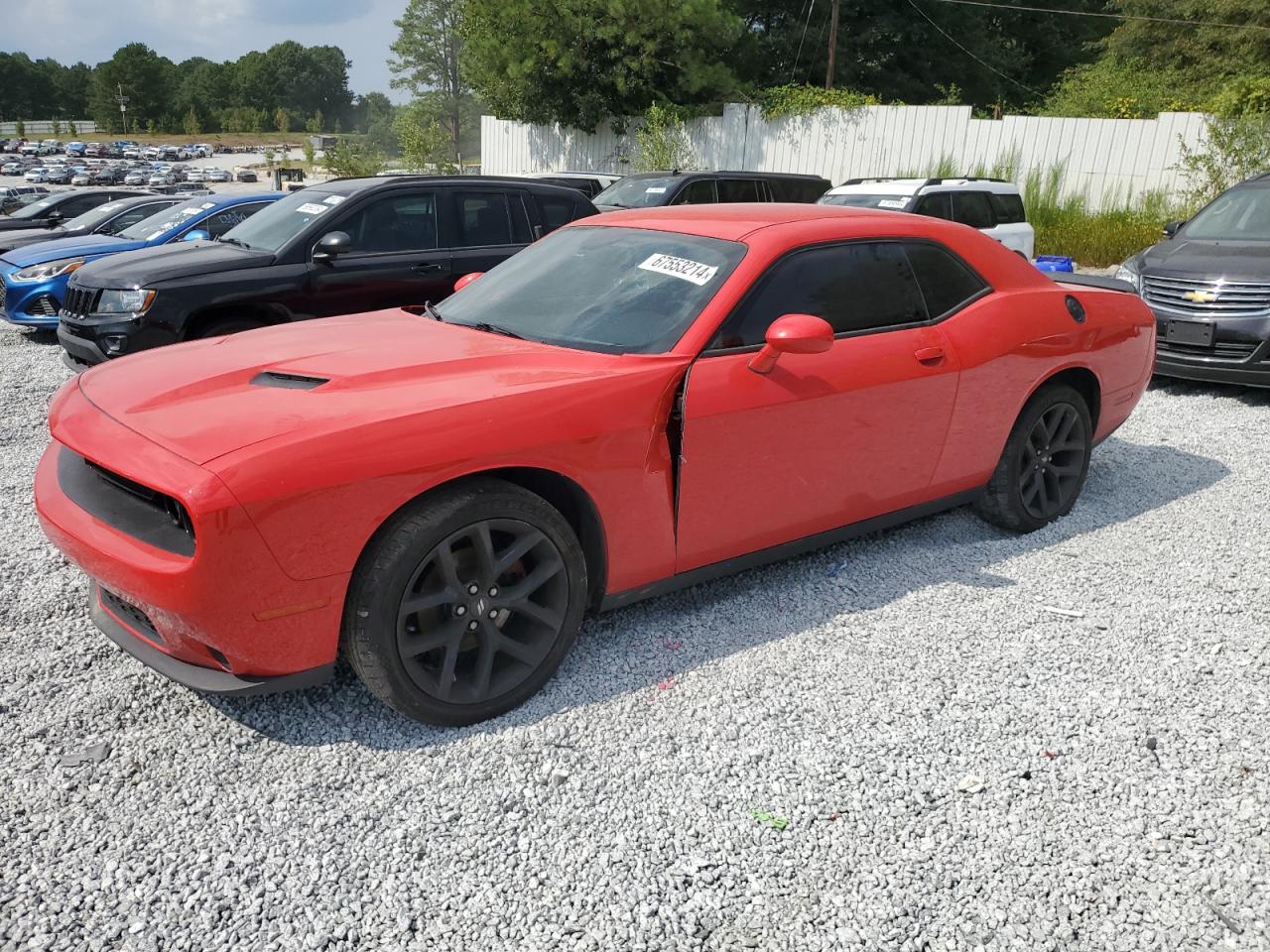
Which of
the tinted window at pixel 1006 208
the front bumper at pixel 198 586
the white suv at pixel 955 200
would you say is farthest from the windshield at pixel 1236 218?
the front bumper at pixel 198 586

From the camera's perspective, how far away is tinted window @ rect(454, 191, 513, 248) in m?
7.59

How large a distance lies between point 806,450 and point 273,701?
6.84ft

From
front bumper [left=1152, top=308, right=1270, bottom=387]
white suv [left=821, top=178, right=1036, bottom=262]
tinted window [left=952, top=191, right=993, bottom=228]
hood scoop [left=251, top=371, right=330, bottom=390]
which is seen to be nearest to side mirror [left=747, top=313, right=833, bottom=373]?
hood scoop [left=251, top=371, right=330, bottom=390]

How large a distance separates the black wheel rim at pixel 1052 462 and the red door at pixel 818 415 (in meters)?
0.76

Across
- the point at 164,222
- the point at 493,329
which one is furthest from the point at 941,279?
the point at 164,222

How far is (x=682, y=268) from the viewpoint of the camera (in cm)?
359

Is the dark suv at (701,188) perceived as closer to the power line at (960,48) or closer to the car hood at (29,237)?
the car hood at (29,237)

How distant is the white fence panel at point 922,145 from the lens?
632 inches

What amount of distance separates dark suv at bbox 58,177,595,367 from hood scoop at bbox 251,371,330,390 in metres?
A: 3.96

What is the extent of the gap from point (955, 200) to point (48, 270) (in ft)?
31.8

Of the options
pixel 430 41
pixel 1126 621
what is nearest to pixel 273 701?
pixel 1126 621

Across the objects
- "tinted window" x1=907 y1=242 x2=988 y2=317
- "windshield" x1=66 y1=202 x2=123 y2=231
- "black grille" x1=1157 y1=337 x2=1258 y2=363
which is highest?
"tinted window" x1=907 y1=242 x2=988 y2=317

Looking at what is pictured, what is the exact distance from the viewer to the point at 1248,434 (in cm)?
657

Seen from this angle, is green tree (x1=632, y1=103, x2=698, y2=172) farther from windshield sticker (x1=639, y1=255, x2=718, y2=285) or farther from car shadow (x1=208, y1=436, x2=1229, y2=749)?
windshield sticker (x1=639, y1=255, x2=718, y2=285)
